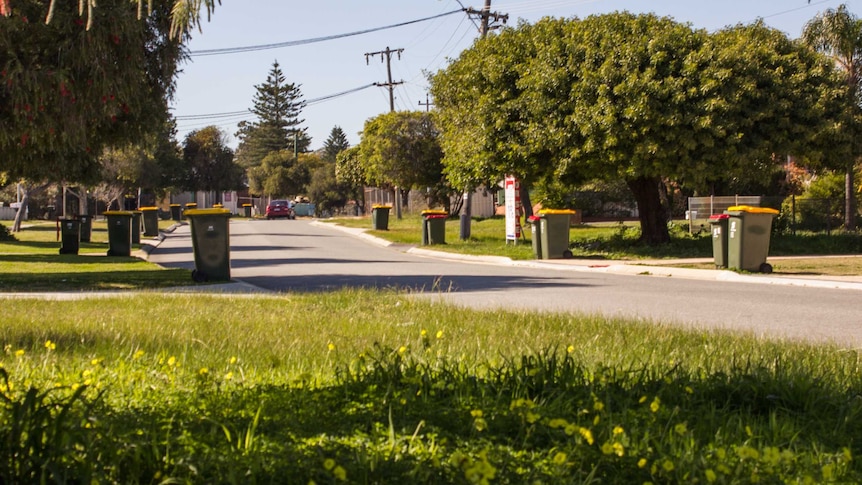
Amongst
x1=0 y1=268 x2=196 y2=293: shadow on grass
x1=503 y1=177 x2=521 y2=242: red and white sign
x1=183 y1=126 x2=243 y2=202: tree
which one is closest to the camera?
x1=0 y1=268 x2=196 y2=293: shadow on grass

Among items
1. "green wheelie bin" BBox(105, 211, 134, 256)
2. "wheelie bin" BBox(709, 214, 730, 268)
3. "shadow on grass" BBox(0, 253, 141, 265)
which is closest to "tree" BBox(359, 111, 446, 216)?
"green wheelie bin" BBox(105, 211, 134, 256)

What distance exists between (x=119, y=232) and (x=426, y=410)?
24.9 m

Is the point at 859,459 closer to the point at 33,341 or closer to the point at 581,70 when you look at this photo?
the point at 33,341

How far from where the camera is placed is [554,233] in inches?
1069

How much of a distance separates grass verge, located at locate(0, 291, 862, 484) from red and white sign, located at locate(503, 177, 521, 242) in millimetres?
23398

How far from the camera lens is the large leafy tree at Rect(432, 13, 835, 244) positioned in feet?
84.4

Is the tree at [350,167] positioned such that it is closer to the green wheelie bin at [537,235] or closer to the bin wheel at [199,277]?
the green wheelie bin at [537,235]

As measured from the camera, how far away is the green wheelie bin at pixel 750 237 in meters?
20.4

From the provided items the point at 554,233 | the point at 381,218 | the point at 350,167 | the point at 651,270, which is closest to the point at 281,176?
the point at 350,167

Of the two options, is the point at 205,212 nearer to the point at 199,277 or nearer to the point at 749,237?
the point at 199,277

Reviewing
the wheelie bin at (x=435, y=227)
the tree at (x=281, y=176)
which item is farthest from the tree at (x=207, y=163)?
the wheelie bin at (x=435, y=227)

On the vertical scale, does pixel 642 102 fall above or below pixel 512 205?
above

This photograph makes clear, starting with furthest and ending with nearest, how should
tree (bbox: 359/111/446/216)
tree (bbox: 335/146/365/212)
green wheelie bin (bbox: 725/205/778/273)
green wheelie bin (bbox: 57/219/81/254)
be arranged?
tree (bbox: 335/146/365/212)
tree (bbox: 359/111/446/216)
green wheelie bin (bbox: 57/219/81/254)
green wheelie bin (bbox: 725/205/778/273)

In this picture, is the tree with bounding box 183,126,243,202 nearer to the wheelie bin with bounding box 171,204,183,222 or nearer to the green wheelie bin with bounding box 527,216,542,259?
the wheelie bin with bounding box 171,204,183,222
